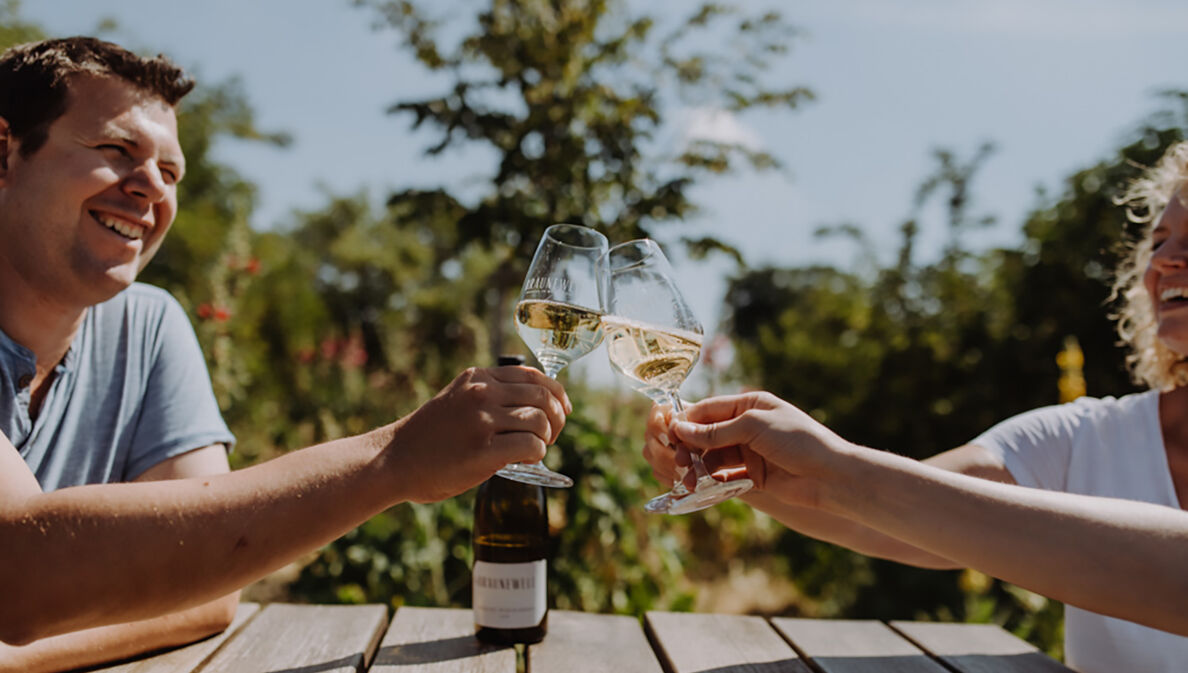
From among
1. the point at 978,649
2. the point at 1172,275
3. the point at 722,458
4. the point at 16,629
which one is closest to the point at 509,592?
the point at 722,458

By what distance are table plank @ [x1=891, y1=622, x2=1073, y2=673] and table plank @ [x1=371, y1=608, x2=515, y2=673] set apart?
3.46ft

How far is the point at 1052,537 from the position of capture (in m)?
1.38

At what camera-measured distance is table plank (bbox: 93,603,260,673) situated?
157cm

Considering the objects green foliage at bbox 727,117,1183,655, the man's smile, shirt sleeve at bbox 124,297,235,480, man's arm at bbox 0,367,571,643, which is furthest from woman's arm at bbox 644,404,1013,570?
green foliage at bbox 727,117,1183,655

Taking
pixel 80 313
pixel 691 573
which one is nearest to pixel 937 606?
pixel 691 573

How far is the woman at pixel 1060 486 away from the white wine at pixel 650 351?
112mm

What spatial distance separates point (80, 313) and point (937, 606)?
5295mm

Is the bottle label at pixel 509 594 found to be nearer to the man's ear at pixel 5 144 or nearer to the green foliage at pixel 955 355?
the man's ear at pixel 5 144

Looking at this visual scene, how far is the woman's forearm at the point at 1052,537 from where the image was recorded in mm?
1351

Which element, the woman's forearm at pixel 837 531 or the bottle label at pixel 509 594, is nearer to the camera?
the bottle label at pixel 509 594

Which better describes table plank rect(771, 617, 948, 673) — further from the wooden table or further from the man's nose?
the man's nose

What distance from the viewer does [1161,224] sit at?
217 cm

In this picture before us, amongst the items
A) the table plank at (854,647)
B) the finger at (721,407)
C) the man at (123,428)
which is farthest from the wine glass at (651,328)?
the table plank at (854,647)

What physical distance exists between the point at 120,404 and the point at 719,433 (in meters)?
1.49
